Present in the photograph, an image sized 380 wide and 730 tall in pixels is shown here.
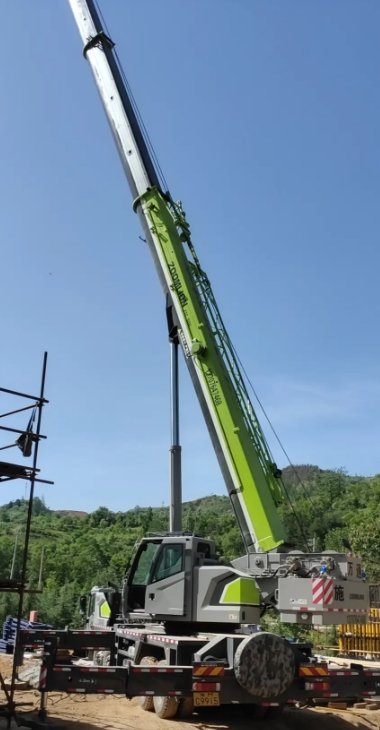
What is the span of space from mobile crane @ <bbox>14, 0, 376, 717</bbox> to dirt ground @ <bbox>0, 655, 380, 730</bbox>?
1.19 ft

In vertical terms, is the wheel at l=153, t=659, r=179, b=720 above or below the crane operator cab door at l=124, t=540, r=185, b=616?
below

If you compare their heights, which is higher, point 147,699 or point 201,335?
point 201,335

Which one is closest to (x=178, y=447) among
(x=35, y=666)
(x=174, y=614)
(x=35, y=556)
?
(x=174, y=614)

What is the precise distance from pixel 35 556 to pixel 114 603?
63848 mm

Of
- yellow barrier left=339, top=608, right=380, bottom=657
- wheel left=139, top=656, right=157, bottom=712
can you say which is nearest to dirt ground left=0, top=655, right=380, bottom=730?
wheel left=139, top=656, right=157, bottom=712

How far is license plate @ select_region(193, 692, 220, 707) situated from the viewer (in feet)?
25.0

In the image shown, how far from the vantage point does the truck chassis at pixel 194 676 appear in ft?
24.6

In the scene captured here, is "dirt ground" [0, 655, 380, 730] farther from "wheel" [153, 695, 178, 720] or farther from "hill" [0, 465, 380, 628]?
"hill" [0, 465, 380, 628]

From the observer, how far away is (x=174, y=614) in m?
9.71

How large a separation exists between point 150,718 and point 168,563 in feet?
7.42

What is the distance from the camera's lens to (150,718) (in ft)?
28.8

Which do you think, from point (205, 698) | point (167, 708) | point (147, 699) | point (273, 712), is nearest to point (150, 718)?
point (167, 708)

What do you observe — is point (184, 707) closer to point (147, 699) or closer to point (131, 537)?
point (147, 699)

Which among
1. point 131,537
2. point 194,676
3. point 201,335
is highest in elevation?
point 131,537
